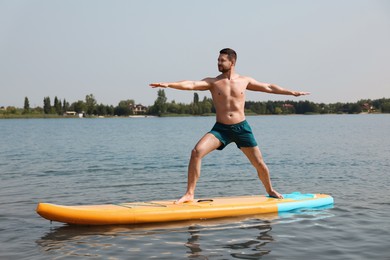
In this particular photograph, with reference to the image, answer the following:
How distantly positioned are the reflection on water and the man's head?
9.15 ft

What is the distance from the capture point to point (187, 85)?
908cm

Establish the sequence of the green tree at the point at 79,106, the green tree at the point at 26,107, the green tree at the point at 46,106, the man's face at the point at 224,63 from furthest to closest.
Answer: the green tree at the point at 79,106, the green tree at the point at 26,107, the green tree at the point at 46,106, the man's face at the point at 224,63

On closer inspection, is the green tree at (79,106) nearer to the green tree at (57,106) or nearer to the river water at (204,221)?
the green tree at (57,106)

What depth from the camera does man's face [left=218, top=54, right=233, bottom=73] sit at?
9344 millimetres

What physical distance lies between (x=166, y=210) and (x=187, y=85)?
2255mm

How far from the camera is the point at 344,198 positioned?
1169cm

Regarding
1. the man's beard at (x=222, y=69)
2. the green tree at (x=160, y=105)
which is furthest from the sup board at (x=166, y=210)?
the green tree at (x=160, y=105)

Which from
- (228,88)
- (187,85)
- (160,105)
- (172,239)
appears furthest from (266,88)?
(160,105)

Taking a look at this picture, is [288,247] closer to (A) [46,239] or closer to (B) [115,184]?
(A) [46,239]

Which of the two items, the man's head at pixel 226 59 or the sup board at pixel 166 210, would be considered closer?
the sup board at pixel 166 210

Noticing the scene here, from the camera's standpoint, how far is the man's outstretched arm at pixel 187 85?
8.59 meters

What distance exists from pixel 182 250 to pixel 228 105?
3.12 m

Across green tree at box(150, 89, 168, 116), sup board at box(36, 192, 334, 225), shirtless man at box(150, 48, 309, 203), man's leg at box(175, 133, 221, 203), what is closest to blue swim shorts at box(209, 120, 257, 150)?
shirtless man at box(150, 48, 309, 203)

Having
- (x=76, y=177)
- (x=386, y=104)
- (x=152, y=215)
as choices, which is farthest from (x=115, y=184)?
(x=386, y=104)
